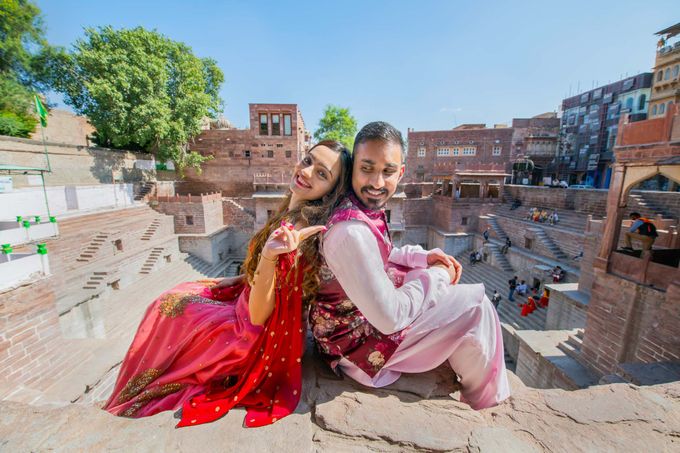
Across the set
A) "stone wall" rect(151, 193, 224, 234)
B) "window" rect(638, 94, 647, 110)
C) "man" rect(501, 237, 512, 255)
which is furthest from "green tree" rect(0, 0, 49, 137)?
"window" rect(638, 94, 647, 110)

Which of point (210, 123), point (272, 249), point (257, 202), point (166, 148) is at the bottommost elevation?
point (257, 202)

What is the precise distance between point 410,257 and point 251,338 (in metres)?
1.19

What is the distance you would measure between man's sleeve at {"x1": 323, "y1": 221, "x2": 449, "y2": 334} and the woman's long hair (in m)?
0.29

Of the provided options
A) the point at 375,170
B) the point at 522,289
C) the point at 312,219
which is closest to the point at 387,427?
the point at 312,219

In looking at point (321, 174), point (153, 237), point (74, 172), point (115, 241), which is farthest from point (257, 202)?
point (321, 174)

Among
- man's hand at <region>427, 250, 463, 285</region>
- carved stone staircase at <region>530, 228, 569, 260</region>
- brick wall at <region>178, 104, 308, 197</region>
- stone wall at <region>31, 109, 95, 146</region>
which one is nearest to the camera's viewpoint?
man's hand at <region>427, 250, 463, 285</region>

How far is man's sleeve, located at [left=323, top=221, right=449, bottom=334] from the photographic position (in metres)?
1.34

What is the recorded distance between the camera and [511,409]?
1.60m

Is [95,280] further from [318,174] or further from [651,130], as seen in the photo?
[651,130]

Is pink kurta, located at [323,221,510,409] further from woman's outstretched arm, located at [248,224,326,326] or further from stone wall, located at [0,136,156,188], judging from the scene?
stone wall, located at [0,136,156,188]

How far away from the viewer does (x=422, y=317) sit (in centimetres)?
165

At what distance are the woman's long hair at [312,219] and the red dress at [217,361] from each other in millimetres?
87

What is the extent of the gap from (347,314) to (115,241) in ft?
46.8

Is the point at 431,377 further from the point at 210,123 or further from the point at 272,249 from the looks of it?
the point at 210,123
